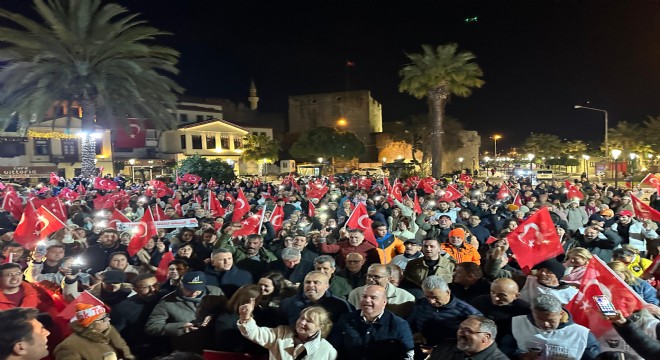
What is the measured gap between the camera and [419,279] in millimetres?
5668

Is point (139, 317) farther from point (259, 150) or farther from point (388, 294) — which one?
point (259, 150)

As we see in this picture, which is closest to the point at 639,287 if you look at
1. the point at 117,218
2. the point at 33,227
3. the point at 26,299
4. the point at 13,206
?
the point at 26,299

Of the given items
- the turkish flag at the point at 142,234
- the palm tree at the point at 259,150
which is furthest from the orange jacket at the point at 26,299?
the palm tree at the point at 259,150

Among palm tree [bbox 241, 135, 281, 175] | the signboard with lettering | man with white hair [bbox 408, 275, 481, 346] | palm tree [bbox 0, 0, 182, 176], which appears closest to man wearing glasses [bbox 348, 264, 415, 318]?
man with white hair [bbox 408, 275, 481, 346]

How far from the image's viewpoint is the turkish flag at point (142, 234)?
7.80 m

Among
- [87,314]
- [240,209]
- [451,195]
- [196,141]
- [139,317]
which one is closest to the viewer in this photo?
[87,314]

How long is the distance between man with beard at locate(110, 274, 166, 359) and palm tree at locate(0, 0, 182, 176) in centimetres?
1912

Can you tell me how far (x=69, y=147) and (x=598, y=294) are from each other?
51.8 m

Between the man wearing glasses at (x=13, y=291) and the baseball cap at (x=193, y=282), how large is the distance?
5.45 ft

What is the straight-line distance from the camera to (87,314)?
12.5 feet

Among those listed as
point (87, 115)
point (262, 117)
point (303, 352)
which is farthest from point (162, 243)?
point (262, 117)

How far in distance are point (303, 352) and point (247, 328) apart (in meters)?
0.49

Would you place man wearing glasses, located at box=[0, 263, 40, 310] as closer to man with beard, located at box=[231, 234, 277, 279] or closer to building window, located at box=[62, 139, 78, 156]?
man with beard, located at box=[231, 234, 277, 279]

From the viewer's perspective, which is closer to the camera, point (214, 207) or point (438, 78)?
point (214, 207)
